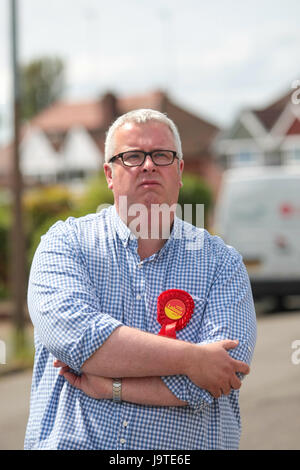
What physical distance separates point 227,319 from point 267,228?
981 centimetres

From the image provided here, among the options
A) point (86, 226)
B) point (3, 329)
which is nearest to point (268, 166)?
point (3, 329)

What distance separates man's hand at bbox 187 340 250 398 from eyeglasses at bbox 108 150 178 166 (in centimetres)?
61

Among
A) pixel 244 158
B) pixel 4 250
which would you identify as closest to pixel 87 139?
pixel 244 158

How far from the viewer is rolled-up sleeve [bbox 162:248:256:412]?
2279 millimetres

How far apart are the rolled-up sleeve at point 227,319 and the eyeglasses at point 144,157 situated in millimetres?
382

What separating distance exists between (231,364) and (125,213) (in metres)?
0.61

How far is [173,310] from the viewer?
91.9 inches

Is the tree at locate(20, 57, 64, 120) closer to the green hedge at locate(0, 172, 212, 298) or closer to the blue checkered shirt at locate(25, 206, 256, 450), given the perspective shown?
the green hedge at locate(0, 172, 212, 298)

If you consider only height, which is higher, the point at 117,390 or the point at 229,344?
the point at 229,344

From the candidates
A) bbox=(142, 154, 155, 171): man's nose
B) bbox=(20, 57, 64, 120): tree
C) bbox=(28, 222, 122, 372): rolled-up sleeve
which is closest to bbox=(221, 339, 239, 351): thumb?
bbox=(28, 222, 122, 372): rolled-up sleeve

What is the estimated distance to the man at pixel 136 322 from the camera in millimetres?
2258

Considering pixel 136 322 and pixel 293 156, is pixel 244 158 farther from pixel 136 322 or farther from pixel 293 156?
pixel 136 322

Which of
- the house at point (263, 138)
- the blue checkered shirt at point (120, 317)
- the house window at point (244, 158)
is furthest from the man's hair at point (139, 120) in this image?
the house window at point (244, 158)
